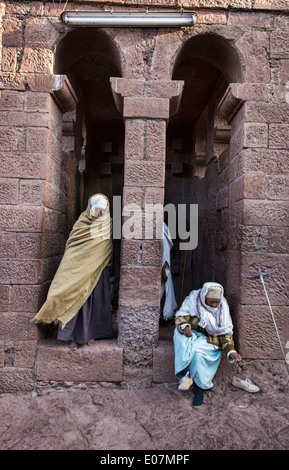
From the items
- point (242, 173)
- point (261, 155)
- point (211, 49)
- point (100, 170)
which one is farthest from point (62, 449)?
point (100, 170)

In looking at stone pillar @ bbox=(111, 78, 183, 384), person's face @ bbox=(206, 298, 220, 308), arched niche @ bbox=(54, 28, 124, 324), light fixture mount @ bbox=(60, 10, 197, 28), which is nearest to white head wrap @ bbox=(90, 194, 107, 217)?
stone pillar @ bbox=(111, 78, 183, 384)

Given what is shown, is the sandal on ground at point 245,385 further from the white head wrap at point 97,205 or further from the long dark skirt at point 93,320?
the white head wrap at point 97,205

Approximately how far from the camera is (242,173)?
327cm

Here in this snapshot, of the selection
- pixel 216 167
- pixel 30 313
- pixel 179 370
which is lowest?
pixel 179 370

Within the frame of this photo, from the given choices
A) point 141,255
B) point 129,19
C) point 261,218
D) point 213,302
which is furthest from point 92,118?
point 213,302

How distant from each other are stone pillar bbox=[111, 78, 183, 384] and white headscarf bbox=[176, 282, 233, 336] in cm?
35

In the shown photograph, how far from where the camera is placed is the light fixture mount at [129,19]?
3.24 meters

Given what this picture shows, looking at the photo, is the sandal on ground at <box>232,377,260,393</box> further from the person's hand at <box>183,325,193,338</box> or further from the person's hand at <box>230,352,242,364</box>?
A: the person's hand at <box>183,325,193,338</box>

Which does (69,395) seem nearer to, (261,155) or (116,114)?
(261,155)

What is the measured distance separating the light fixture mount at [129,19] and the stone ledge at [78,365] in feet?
11.2

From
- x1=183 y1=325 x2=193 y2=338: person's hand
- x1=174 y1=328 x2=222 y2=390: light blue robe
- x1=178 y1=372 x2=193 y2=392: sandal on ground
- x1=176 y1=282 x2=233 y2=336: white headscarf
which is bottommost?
x1=178 y1=372 x2=193 y2=392: sandal on ground

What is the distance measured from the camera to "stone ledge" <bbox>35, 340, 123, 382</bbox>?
10.3ft
